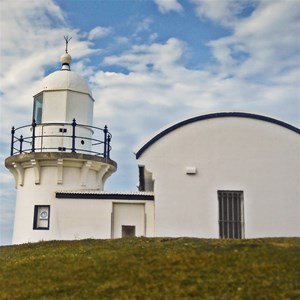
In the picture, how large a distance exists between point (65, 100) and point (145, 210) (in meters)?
6.49

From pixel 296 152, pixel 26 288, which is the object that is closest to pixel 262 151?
pixel 296 152

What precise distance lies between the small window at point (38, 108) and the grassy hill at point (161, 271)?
29.5ft

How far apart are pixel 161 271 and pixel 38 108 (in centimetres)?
1369

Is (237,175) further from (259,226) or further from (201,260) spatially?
(201,260)

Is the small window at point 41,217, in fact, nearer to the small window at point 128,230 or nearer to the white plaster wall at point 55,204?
the white plaster wall at point 55,204

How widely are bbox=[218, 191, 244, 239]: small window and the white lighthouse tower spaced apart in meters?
5.68

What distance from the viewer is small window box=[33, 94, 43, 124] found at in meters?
23.7

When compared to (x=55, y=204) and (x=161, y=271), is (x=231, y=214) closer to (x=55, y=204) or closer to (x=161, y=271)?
(x=55, y=204)

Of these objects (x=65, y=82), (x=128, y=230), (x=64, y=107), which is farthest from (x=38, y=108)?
(x=128, y=230)

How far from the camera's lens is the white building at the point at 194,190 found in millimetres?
19828

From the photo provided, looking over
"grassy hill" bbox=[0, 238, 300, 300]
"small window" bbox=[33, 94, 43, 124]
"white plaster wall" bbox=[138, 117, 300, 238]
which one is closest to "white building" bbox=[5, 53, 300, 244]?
"white plaster wall" bbox=[138, 117, 300, 238]

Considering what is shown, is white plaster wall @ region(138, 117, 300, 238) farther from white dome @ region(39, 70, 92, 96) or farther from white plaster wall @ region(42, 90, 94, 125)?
white dome @ region(39, 70, 92, 96)

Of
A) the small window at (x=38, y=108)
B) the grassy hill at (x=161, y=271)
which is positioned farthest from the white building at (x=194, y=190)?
the grassy hill at (x=161, y=271)

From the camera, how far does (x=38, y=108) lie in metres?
23.9
